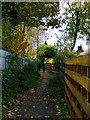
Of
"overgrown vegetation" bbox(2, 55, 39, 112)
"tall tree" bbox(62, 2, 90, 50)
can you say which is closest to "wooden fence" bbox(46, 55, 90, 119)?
"overgrown vegetation" bbox(2, 55, 39, 112)

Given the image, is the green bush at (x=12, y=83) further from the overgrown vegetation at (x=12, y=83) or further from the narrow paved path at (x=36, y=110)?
the narrow paved path at (x=36, y=110)

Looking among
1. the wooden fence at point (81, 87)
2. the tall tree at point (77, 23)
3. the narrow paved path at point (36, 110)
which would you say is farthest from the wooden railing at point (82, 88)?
the tall tree at point (77, 23)

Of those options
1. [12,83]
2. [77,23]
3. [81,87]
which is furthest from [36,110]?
[77,23]

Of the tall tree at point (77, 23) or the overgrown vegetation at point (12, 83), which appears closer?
the overgrown vegetation at point (12, 83)

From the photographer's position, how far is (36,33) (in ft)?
57.2

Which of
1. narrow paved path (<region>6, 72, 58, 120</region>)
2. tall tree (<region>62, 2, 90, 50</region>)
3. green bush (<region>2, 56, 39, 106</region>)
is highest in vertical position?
tall tree (<region>62, 2, 90, 50</region>)

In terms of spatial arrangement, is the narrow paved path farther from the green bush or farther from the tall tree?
the tall tree

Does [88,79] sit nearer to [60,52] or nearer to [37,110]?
[37,110]

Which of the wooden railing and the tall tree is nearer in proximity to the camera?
the wooden railing

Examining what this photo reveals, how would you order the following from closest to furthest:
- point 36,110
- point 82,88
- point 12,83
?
point 82,88 → point 36,110 → point 12,83

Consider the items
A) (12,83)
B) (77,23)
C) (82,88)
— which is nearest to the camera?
(82,88)

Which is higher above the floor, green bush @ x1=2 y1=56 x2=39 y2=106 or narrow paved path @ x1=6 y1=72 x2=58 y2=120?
green bush @ x1=2 y1=56 x2=39 y2=106

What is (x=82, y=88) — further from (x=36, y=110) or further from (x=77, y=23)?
(x=77, y=23)

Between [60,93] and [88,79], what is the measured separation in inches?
213
